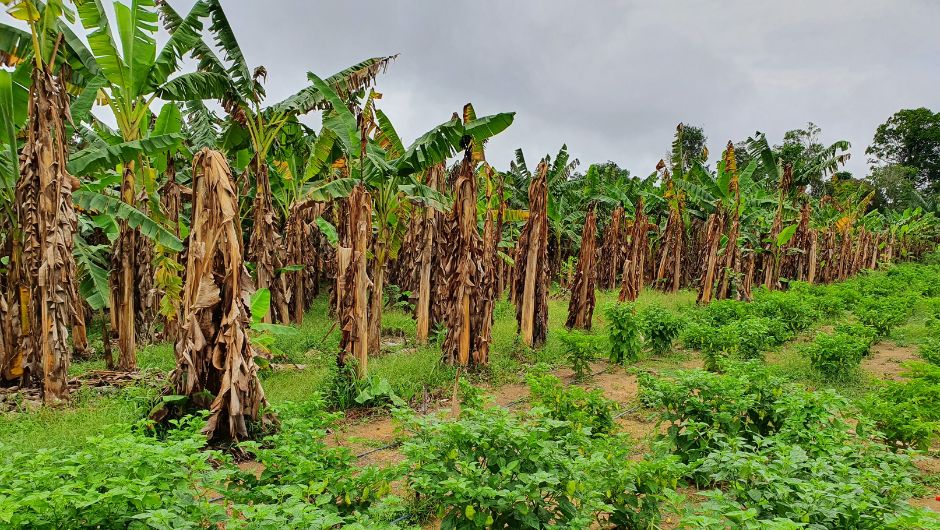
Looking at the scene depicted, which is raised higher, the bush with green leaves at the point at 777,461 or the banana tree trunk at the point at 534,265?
the banana tree trunk at the point at 534,265

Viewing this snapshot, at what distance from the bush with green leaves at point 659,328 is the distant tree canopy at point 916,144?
184 ft

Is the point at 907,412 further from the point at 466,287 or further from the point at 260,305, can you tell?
the point at 260,305

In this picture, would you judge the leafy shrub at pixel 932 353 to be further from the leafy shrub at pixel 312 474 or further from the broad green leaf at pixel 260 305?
the broad green leaf at pixel 260 305

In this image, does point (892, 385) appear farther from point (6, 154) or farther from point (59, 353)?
point (6, 154)

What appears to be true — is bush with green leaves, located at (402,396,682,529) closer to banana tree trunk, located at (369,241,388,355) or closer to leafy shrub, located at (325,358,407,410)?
leafy shrub, located at (325,358,407,410)

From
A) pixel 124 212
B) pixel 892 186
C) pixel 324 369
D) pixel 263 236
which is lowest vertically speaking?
pixel 324 369

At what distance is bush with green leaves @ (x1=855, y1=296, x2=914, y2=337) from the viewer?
11578 mm

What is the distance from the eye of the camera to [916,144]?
53.2 meters

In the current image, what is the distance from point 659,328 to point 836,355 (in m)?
2.98

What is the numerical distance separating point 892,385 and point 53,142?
1016cm

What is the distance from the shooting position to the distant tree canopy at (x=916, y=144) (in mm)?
51562

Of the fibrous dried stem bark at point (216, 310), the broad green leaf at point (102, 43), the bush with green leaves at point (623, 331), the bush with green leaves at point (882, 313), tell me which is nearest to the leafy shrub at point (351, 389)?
the fibrous dried stem bark at point (216, 310)

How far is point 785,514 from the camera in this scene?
3223 millimetres

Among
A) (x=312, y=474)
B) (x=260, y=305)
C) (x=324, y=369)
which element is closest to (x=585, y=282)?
(x=324, y=369)
